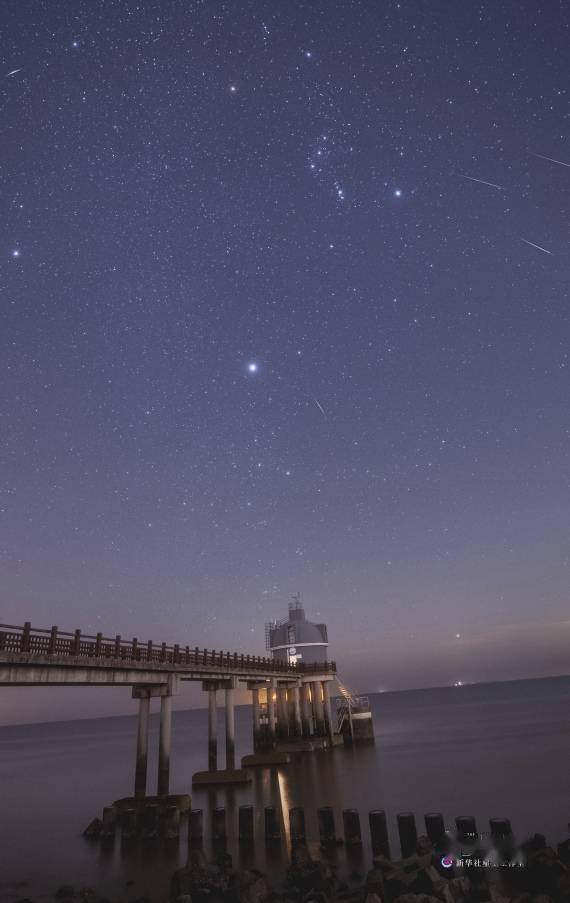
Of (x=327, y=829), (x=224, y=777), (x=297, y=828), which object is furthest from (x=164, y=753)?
(x=224, y=777)

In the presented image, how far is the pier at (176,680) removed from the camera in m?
19.5

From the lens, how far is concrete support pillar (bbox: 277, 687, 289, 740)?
54812mm

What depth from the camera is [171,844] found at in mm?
23703

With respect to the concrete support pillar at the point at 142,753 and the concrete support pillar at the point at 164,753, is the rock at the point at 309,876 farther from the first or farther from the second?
the concrete support pillar at the point at 142,753

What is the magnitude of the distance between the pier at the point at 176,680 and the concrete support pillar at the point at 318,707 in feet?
0.30

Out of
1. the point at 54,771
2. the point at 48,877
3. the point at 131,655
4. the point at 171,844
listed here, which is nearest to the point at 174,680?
the point at 131,655

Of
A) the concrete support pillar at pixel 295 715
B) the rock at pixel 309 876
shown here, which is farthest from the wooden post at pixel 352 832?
the concrete support pillar at pixel 295 715

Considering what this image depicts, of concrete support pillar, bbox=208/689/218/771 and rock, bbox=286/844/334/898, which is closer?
rock, bbox=286/844/334/898

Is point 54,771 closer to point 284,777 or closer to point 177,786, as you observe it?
point 177,786

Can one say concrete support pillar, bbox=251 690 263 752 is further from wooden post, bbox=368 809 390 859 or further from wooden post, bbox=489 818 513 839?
wooden post, bbox=489 818 513 839

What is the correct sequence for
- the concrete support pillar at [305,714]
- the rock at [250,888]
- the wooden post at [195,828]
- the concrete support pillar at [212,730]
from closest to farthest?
the rock at [250,888], the wooden post at [195,828], the concrete support pillar at [212,730], the concrete support pillar at [305,714]

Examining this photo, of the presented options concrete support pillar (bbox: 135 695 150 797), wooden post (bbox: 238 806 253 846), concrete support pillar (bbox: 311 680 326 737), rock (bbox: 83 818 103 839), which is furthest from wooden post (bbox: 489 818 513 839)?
concrete support pillar (bbox: 311 680 326 737)

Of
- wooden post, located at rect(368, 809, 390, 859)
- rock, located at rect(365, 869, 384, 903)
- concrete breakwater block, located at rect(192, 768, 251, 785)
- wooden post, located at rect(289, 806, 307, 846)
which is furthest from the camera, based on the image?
concrete breakwater block, located at rect(192, 768, 251, 785)

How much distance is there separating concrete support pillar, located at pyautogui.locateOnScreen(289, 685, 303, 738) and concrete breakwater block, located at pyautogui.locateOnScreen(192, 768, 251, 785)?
653 inches
